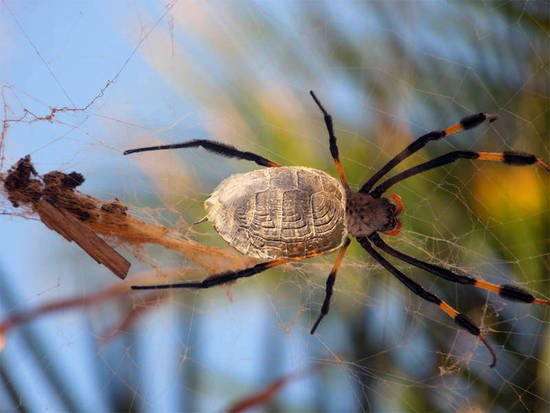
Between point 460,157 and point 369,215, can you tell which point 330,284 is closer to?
point 369,215

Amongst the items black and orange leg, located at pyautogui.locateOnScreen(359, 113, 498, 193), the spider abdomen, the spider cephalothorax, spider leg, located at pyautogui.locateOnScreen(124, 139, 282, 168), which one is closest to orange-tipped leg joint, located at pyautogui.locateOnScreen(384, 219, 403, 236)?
the spider cephalothorax

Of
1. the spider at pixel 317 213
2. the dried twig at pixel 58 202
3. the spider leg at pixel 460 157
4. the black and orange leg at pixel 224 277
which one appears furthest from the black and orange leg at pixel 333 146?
the dried twig at pixel 58 202

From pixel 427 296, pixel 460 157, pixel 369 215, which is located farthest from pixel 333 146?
pixel 427 296

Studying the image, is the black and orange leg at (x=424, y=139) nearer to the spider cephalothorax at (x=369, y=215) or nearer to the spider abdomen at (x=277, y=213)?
the spider cephalothorax at (x=369, y=215)

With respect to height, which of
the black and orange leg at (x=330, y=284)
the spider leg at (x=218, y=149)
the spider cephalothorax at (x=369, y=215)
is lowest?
the black and orange leg at (x=330, y=284)

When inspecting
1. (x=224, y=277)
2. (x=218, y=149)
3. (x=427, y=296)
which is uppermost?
(x=218, y=149)

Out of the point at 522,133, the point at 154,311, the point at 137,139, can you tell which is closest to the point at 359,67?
the point at 522,133
